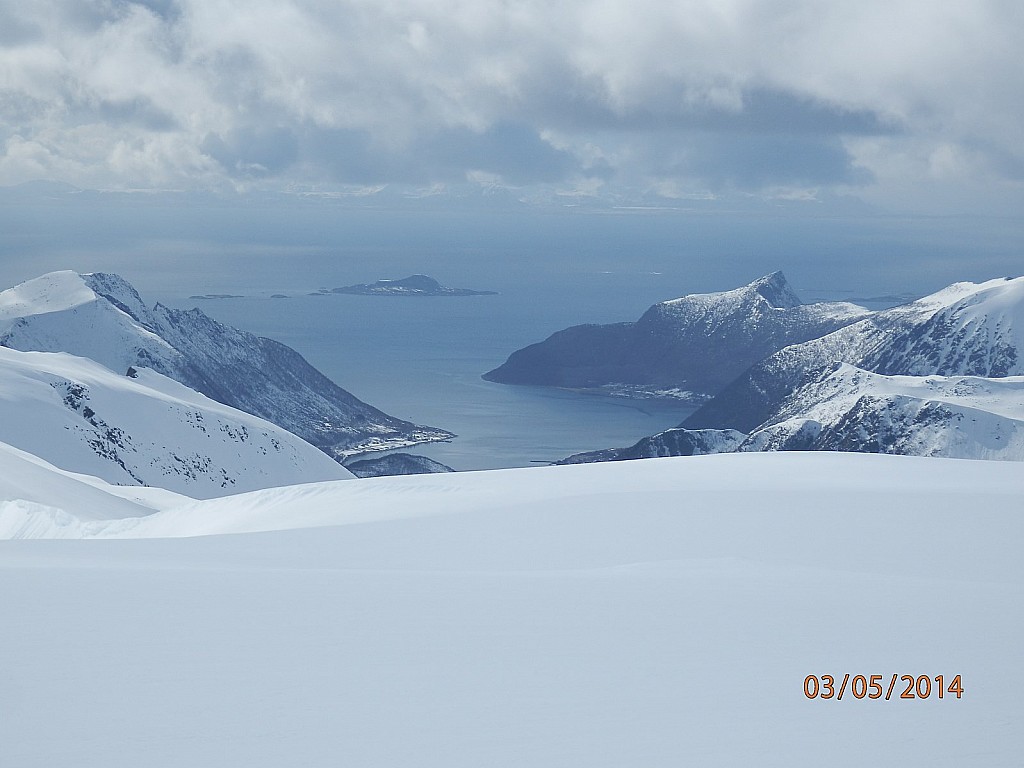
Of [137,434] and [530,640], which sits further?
[137,434]

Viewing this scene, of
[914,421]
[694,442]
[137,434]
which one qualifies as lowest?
[694,442]

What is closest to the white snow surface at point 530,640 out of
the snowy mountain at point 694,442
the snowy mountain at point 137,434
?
the snowy mountain at point 137,434

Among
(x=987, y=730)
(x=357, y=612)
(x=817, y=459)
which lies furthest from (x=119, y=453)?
(x=987, y=730)

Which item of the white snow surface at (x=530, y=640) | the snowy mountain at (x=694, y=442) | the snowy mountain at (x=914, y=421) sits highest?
the white snow surface at (x=530, y=640)
